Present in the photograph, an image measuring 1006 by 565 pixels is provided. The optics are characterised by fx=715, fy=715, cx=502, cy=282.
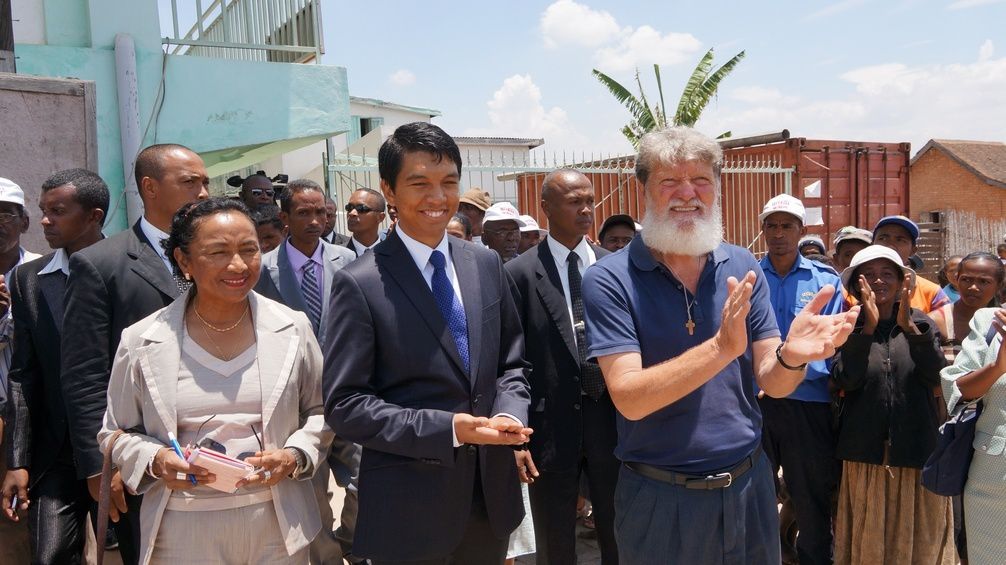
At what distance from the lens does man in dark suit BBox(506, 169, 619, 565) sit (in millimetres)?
3484

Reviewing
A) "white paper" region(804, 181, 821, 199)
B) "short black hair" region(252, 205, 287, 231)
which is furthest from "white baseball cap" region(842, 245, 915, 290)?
"white paper" region(804, 181, 821, 199)

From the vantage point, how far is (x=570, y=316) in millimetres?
3588

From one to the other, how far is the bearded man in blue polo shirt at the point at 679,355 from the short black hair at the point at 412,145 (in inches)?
25.2

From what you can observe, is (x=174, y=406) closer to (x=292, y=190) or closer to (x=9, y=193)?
(x=9, y=193)

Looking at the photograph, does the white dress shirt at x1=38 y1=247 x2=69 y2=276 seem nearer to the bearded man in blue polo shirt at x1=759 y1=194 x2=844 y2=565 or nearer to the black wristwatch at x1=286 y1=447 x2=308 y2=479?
the black wristwatch at x1=286 y1=447 x2=308 y2=479

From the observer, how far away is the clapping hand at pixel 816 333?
82.2 inches

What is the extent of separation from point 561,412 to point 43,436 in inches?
91.1

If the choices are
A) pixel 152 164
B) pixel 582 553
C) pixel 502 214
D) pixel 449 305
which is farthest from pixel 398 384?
pixel 502 214

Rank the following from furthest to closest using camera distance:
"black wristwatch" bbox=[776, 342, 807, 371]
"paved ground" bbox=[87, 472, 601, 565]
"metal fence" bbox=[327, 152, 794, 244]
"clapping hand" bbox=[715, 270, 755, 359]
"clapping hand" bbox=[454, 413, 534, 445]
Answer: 1. "metal fence" bbox=[327, 152, 794, 244]
2. "paved ground" bbox=[87, 472, 601, 565]
3. "black wristwatch" bbox=[776, 342, 807, 371]
4. "clapping hand" bbox=[454, 413, 534, 445]
5. "clapping hand" bbox=[715, 270, 755, 359]

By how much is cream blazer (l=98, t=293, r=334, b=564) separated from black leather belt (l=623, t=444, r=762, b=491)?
1116mm

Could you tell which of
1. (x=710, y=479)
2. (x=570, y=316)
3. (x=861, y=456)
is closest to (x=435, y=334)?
(x=710, y=479)

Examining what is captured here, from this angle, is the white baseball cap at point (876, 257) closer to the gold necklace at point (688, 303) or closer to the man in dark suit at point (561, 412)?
the man in dark suit at point (561, 412)

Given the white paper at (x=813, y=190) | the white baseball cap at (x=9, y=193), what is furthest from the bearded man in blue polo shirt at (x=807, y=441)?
the white paper at (x=813, y=190)

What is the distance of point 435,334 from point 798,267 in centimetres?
265
